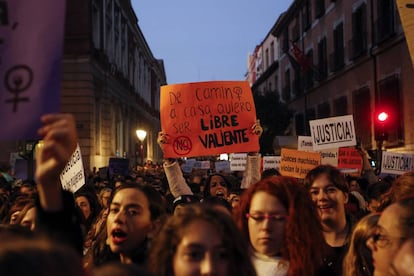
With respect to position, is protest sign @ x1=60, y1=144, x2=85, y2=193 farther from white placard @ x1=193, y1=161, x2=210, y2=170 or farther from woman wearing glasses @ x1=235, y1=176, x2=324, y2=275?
white placard @ x1=193, y1=161, x2=210, y2=170

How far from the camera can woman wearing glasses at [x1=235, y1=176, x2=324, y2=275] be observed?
131 inches

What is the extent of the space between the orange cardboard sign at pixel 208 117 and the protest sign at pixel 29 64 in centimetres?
423

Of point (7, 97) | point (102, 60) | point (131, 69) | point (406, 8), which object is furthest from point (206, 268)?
point (131, 69)

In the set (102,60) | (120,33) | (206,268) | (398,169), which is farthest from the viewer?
(120,33)

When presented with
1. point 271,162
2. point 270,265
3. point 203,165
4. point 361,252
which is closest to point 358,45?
point 203,165

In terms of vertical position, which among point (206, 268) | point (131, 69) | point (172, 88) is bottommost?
point (206, 268)

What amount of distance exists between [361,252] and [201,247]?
0.93 meters

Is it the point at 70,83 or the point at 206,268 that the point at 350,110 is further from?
the point at 206,268

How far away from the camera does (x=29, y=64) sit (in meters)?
3.00

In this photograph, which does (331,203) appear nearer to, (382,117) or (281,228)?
(281,228)

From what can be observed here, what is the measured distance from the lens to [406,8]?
5.45m

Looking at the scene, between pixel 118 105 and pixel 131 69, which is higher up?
pixel 131 69

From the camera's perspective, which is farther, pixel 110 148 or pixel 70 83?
pixel 110 148

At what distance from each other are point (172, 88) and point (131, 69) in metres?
44.3
